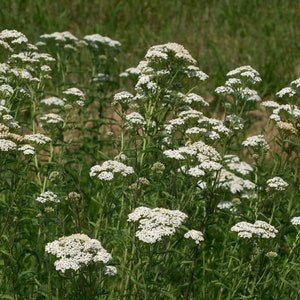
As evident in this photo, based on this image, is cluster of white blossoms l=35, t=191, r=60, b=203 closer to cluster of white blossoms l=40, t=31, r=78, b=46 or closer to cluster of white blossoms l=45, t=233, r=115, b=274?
cluster of white blossoms l=45, t=233, r=115, b=274

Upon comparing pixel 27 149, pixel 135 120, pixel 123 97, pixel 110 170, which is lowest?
pixel 110 170

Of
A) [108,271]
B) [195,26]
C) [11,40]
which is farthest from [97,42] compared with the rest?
[195,26]

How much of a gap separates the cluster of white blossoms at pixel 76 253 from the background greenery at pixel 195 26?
748 cm

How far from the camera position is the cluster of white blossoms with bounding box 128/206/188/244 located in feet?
13.7

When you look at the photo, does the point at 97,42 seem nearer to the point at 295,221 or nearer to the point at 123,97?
the point at 123,97

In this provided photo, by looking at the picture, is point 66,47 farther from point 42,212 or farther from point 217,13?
point 217,13

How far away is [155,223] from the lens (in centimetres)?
425

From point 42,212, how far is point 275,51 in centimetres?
769

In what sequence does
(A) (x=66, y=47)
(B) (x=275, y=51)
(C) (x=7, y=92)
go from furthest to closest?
(B) (x=275, y=51)
(A) (x=66, y=47)
(C) (x=7, y=92)

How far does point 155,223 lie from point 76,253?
59cm

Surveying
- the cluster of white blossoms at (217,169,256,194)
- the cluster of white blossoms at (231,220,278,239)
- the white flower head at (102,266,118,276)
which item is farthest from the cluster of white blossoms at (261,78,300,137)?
the white flower head at (102,266,118,276)

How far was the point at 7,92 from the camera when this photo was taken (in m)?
5.57

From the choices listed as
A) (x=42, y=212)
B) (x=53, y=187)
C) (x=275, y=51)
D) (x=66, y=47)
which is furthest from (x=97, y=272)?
(x=275, y=51)

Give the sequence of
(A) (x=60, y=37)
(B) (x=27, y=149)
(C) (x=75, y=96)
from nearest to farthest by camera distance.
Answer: (B) (x=27, y=149), (C) (x=75, y=96), (A) (x=60, y=37)
